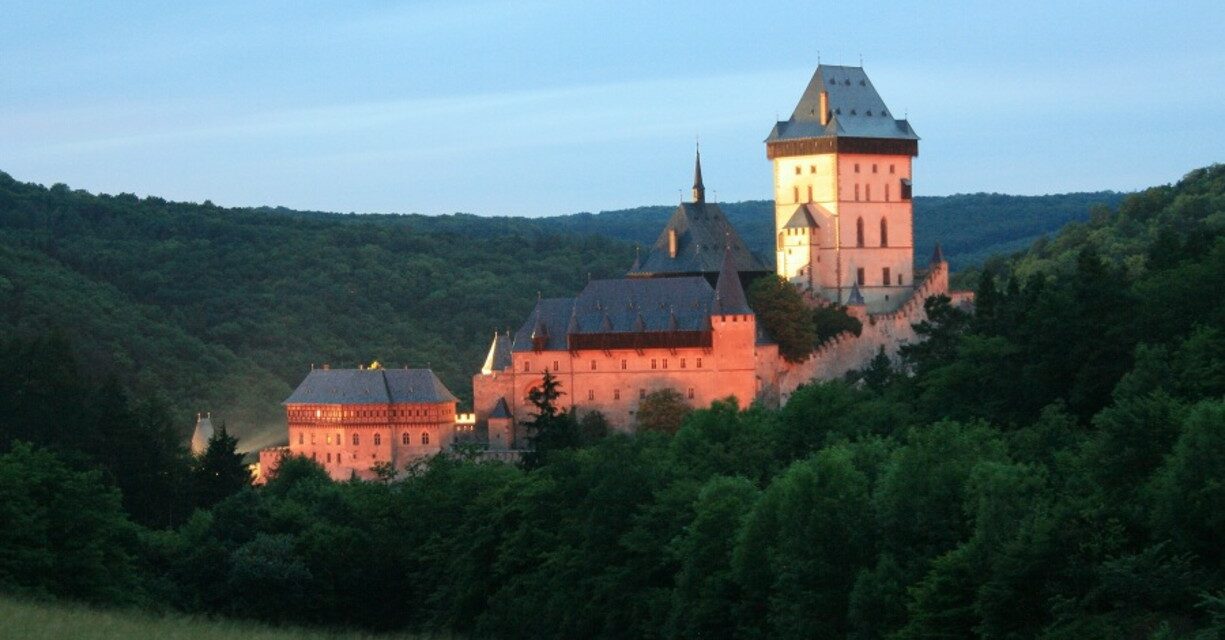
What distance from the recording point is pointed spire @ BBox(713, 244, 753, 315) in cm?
8594

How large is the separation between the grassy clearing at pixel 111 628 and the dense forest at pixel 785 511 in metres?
9.64

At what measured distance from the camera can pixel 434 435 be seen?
88.9 metres

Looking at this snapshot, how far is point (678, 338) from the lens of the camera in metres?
86.3

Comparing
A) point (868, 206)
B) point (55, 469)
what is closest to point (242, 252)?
point (868, 206)

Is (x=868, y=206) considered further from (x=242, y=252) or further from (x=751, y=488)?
(x=242, y=252)

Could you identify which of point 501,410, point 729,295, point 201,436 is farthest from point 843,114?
point 201,436

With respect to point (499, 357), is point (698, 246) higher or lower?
higher

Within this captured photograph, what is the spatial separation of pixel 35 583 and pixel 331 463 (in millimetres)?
34339

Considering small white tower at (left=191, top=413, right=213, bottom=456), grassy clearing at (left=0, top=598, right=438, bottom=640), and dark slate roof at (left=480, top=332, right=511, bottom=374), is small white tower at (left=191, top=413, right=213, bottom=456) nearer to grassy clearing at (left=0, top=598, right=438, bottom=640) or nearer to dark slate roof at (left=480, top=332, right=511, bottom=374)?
dark slate roof at (left=480, top=332, right=511, bottom=374)

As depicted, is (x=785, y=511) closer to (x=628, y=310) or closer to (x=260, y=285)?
(x=628, y=310)

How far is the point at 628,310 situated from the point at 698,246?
20.9ft

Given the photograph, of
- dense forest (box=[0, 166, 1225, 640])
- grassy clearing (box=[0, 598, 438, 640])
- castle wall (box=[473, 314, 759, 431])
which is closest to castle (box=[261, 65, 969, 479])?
castle wall (box=[473, 314, 759, 431])

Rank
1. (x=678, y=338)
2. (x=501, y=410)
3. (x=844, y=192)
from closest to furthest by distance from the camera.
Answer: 1. (x=678, y=338)
2. (x=501, y=410)
3. (x=844, y=192)

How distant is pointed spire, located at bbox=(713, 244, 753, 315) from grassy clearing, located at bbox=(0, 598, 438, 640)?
4683cm
